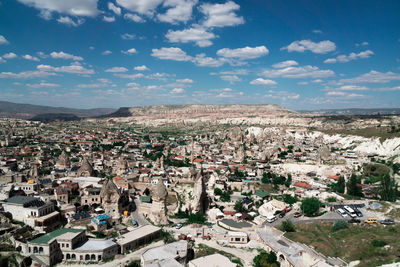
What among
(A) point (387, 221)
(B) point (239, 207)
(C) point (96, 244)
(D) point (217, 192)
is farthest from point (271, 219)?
(C) point (96, 244)

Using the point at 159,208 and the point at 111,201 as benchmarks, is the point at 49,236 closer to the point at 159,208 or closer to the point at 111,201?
the point at 111,201

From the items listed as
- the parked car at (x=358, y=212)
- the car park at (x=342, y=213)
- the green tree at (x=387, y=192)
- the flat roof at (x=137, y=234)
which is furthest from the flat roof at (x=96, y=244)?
the green tree at (x=387, y=192)

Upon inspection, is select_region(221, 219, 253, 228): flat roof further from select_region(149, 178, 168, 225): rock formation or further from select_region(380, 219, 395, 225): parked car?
select_region(380, 219, 395, 225): parked car

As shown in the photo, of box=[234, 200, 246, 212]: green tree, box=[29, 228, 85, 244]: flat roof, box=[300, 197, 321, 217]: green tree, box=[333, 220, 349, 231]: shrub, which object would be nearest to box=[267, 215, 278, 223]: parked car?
box=[300, 197, 321, 217]: green tree

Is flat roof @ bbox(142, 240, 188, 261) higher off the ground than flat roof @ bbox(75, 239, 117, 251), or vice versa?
flat roof @ bbox(75, 239, 117, 251)

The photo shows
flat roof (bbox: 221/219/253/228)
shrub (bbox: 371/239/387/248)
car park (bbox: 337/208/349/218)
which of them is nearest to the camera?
shrub (bbox: 371/239/387/248)

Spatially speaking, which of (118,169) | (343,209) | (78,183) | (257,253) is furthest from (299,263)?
(118,169)

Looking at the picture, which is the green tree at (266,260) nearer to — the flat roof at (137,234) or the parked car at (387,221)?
the flat roof at (137,234)

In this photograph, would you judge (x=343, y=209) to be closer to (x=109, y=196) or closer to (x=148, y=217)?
(x=148, y=217)

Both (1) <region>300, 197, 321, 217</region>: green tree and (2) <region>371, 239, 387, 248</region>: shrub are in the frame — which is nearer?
(2) <region>371, 239, 387, 248</region>: shrub
